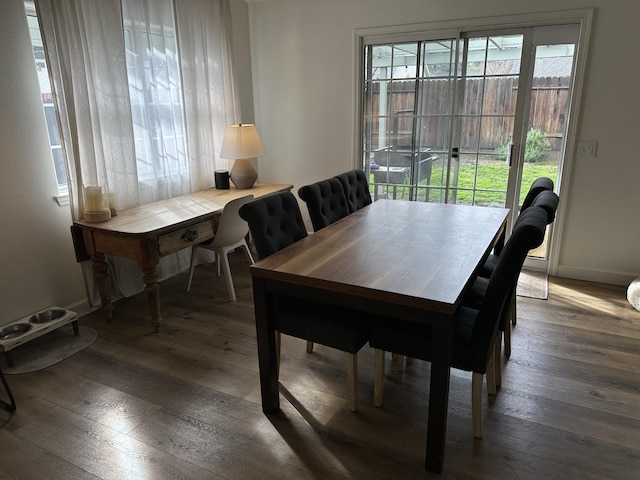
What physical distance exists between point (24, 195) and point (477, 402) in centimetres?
280

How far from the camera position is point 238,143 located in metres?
3.79

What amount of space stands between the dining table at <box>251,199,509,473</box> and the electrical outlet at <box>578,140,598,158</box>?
1.41 metres

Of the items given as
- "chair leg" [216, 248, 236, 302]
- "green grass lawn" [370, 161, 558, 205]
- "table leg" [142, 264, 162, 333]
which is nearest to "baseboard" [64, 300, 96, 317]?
"table leg" [142, 264, 162, 333]

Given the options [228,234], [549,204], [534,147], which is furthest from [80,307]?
[534,147]

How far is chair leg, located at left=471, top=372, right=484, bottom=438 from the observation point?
190cm

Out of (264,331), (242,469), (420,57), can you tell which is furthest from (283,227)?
(420,57)

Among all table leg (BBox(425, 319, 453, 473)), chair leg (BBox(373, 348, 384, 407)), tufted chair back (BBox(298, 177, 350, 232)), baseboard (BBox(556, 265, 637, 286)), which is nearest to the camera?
table leg (BBox(425, 319, 453, 473))

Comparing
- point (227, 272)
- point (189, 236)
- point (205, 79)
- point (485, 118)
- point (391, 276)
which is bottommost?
point (227, 272)

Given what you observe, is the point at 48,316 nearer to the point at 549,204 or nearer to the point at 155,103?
the point at 155,103

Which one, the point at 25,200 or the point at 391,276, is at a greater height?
the point at 25,200

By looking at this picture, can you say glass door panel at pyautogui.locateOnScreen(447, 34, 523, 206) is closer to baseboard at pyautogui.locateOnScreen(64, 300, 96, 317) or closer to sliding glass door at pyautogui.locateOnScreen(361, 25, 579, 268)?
sliding glass door at pyautogui.locateOnScreen(361, 25, 579, 268)

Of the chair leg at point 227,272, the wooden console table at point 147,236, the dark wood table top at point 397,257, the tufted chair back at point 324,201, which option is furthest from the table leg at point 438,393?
the chair leg at point 227,272

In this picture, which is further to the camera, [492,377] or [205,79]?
[205,79]

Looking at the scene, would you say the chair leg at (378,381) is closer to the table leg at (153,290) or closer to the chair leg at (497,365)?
the chair leg at (497,365)
